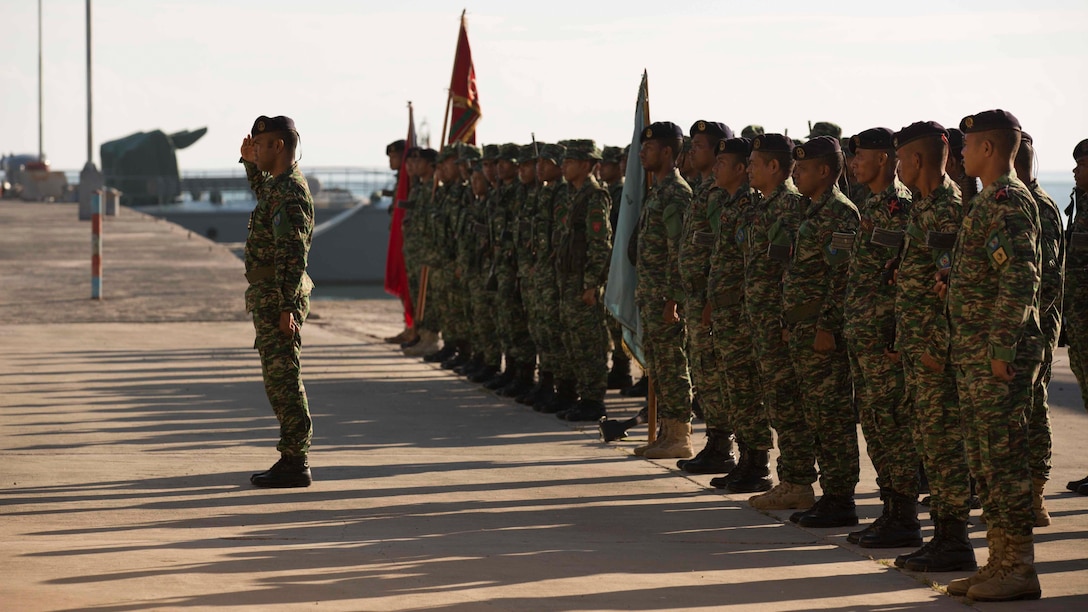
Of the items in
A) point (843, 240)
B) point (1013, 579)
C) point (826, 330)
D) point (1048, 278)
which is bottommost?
point (1013, 579)

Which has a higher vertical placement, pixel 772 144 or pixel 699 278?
pixel 772 144

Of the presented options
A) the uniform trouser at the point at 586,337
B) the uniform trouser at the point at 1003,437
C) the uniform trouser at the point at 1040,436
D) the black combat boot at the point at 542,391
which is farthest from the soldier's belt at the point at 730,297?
the black combat boot at the point at 542,391

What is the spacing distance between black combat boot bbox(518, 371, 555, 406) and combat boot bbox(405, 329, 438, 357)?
3.86m

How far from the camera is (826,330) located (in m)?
7.17

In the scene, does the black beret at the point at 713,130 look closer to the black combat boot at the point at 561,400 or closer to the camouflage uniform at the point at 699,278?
the camouflage uniform at the point at 699,278

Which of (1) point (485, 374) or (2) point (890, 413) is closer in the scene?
(2) point (890, 413)

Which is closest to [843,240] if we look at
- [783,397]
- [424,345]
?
[783,397]

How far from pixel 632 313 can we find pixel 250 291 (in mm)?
2802

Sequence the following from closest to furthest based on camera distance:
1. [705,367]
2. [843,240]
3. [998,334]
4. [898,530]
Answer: [998,334] < [898,530] < [843,240] < [705,367]

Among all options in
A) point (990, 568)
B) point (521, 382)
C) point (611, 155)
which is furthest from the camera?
point (521, 382)

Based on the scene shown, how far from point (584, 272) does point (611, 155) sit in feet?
3.65

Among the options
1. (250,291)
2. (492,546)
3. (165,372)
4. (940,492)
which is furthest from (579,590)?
(165,372)

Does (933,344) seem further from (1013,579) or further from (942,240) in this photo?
(1013,579)

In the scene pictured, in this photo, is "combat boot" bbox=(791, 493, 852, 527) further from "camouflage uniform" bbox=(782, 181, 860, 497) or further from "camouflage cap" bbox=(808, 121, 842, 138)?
"camouflage cap" bbox=(808, 121, 842, 138)
